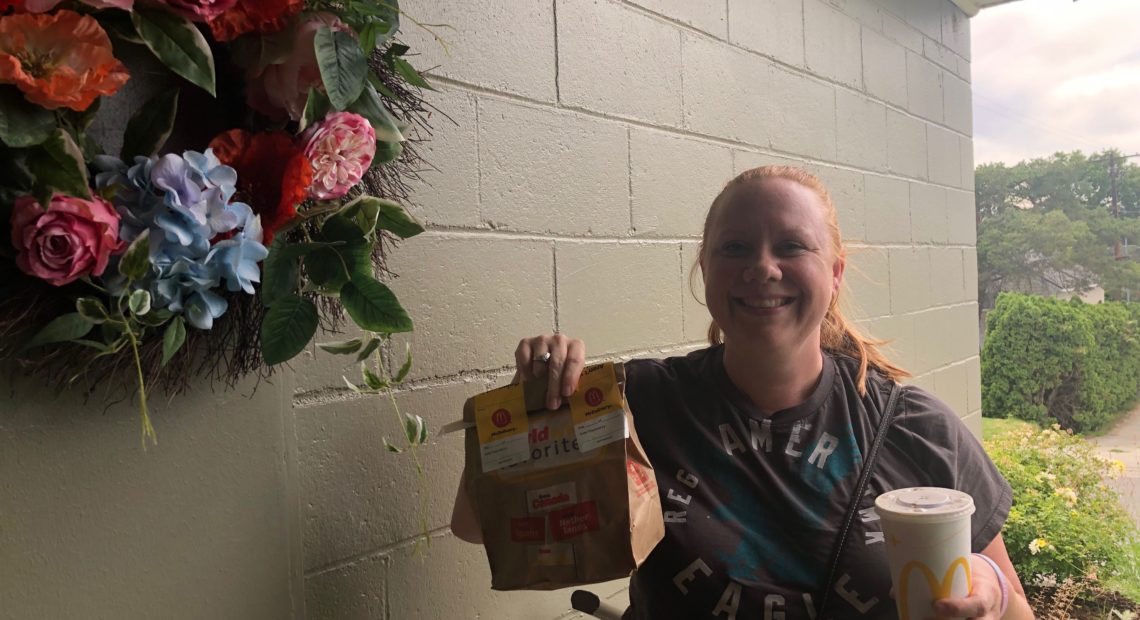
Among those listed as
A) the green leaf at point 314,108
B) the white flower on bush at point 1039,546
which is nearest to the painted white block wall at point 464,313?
the green leaf at point 314,108

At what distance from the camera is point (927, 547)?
1.04m

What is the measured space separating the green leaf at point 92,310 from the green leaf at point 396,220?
1.21 ft

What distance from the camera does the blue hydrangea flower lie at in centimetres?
87

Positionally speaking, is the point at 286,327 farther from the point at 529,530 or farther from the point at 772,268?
the point at 772,268

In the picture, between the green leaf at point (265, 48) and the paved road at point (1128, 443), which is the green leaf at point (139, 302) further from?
the paved road at point (1128, 443)

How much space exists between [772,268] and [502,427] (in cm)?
57

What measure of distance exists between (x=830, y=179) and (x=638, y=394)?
1743 millimetres

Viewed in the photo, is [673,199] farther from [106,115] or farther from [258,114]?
[106,115]

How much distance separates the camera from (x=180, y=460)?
3.66 ft

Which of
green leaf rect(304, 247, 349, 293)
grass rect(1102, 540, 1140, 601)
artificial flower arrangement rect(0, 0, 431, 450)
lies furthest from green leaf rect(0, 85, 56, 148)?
grass rect(1102, 540, 1140, 601)

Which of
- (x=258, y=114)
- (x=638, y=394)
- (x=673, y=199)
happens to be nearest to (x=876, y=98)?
(x=673, y=199)

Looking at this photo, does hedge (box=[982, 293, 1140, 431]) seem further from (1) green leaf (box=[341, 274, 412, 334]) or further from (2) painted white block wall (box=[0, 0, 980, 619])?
(1) green leaf (box=[341, 274, 412, 334])

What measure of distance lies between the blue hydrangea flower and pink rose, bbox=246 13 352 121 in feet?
0.43

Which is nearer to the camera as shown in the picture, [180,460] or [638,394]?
[180,460]
